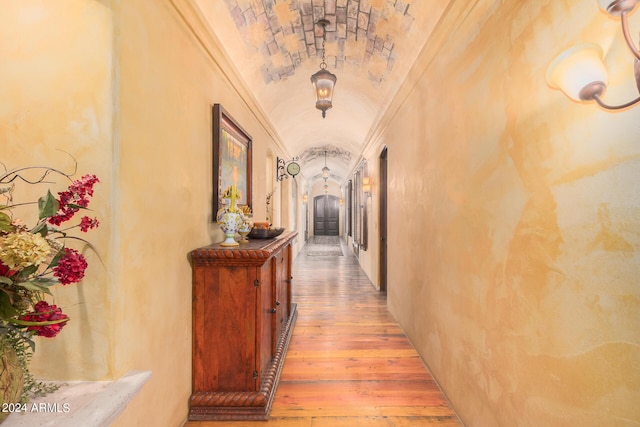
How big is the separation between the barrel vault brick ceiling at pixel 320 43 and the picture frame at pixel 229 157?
0.62 m

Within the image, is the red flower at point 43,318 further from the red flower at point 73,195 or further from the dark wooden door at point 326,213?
the dark wooden door at point 326,213

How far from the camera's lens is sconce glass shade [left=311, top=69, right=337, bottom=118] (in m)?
3.33

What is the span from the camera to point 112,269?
144cm

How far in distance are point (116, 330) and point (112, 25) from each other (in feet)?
4.73

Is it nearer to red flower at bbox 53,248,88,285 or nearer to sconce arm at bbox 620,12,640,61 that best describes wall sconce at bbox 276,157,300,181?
red flower at bbox 53,248,88,285

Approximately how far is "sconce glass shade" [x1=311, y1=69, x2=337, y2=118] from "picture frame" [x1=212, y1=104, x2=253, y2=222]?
942mm

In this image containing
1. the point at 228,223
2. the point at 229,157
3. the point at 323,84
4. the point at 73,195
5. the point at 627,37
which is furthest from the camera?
the point at 323,84

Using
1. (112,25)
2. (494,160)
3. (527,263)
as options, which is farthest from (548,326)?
(112,25)

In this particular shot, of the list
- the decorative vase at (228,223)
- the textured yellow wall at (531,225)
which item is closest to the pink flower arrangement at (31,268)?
the decorative vase at (228,223)

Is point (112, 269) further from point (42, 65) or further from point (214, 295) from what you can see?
point (42, 65)

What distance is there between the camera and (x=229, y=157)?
300 cm

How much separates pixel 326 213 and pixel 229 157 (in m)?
16.2

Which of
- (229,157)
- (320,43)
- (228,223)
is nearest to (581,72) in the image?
(228,223)

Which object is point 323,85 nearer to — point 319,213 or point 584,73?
point 584,73
